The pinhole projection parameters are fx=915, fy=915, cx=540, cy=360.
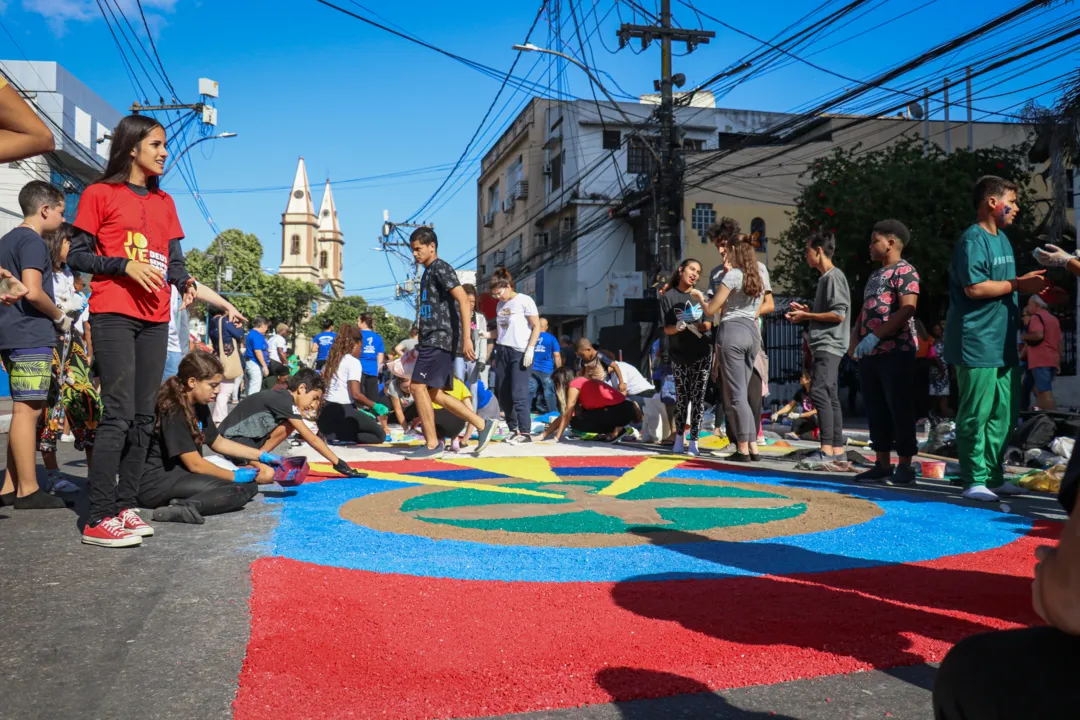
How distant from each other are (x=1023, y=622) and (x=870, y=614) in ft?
1.52

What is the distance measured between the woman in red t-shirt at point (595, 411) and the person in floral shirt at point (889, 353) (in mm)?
4953

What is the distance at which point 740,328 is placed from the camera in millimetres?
8438

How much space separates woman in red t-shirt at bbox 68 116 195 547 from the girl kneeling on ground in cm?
58

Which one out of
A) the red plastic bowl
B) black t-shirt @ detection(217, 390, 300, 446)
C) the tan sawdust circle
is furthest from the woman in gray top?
the red plastic bowl

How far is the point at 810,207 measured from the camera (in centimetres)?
2317

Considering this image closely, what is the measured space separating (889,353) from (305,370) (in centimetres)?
469

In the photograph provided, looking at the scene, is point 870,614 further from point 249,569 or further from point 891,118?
point 891,118

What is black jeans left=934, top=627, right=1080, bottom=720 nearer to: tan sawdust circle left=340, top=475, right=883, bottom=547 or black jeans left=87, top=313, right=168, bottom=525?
tan sawdust circle left=340, top=475, right=883, bottom=547

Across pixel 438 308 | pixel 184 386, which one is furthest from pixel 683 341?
pixel 184 386

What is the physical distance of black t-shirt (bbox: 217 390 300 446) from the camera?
22.5ft

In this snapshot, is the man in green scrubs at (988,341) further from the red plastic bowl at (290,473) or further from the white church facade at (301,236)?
the white church facade at (301,236)

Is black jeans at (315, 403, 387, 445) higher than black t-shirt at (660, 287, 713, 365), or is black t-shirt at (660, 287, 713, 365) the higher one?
black t-shirt at (660, 287, 713, 365)

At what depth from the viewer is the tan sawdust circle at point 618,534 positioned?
172 inches

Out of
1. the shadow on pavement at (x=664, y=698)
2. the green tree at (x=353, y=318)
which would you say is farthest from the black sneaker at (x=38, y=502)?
the green tree at (x=353, y=318)
